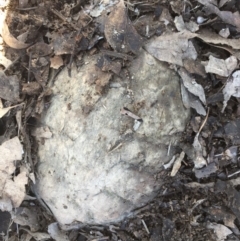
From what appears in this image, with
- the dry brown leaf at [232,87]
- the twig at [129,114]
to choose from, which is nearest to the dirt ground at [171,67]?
the dry brown leaf at [232,87]

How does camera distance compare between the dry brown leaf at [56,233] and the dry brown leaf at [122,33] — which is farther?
the dry brown leaf at [56,233]

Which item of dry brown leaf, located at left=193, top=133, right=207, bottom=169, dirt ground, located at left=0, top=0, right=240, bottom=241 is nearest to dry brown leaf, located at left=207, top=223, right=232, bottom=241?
dirt ground, located at left=0, top=0, right=240, bottom=241

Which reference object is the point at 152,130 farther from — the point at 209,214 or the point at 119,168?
the point at 209,214

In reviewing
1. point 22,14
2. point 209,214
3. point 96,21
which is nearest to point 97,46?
point 96,21

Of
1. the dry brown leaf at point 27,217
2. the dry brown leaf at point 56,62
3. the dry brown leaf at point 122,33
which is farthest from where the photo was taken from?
the dry brown leaf at point 27,217

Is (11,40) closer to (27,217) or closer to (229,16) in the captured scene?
(27,217)

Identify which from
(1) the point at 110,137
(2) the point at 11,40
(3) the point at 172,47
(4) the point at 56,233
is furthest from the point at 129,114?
(4) the point at 56,233

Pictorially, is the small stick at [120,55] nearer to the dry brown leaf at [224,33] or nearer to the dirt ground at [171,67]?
the dirt ground at [171,67]
